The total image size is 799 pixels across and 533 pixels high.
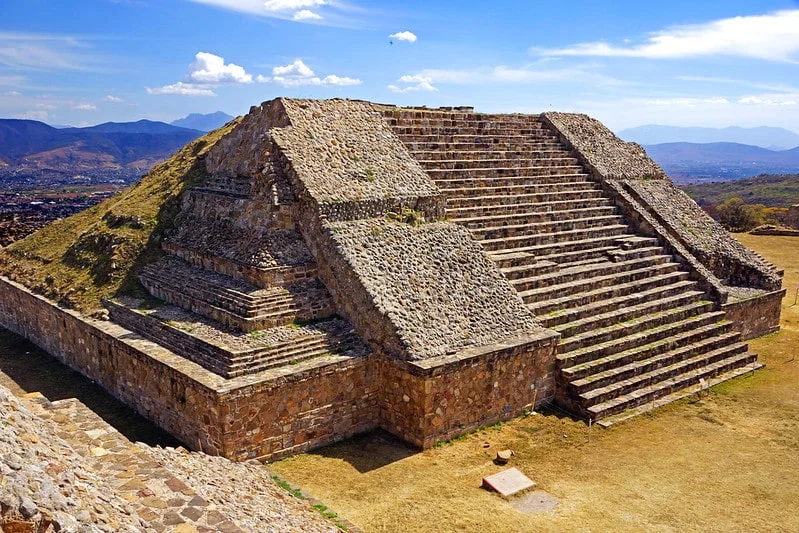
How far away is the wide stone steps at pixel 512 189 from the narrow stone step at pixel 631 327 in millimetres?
3775

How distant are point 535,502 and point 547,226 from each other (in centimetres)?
701

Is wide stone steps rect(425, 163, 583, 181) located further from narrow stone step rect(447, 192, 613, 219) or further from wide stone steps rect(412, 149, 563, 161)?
narrow stone step rect(447, 192, 613, 219)

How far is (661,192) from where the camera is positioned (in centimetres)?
1686

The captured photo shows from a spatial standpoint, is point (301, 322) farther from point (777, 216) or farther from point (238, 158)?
point (777, 216)

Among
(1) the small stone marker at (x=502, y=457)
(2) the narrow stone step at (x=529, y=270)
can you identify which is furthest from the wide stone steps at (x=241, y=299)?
(2) the narrow stone step at (x=529, y=270)

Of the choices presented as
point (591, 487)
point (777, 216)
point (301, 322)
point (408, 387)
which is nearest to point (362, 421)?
point (408, 387)

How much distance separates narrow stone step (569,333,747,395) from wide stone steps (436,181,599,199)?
4.42 meters

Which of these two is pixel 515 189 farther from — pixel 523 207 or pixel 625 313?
pixel 625 313

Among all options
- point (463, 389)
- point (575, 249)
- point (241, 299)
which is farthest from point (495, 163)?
point (241, 299)

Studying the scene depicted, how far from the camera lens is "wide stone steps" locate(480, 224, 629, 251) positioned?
41.9ft

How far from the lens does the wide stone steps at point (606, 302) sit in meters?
11.4

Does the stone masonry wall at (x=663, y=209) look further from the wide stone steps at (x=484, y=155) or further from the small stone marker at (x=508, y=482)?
the small stone marker at (x=508, y=482)

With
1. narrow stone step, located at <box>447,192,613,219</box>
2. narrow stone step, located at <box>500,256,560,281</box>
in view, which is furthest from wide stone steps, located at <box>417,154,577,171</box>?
narrow stone step, located at <box>500,256,560,281</box>

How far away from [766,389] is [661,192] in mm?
6497
